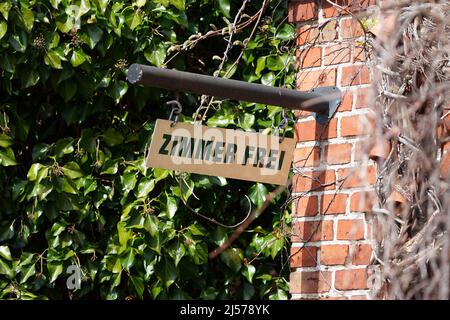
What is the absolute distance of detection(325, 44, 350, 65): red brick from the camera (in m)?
2.98

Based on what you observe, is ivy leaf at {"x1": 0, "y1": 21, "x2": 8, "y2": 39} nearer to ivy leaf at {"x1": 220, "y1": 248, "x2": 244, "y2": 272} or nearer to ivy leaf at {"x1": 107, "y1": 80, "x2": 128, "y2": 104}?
ivy leaf at {"x1": 107, "y1": 80, "x2": 128, "y2": 104}

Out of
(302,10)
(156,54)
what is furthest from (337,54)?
(156,54)

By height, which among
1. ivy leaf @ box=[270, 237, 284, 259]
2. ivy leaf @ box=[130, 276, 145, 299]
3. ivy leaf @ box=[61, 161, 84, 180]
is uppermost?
ivy leaf @ box=[61, 161, 84, 180]

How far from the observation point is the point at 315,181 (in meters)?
3.01

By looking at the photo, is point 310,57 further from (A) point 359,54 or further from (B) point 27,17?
(B) point 27,17

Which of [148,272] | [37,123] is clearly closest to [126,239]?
[148,272]

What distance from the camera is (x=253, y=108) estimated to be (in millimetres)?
3775

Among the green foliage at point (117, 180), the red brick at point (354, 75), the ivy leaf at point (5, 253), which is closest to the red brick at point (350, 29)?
the red brick at point (354, 75)

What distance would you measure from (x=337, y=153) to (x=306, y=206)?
0.21 metres

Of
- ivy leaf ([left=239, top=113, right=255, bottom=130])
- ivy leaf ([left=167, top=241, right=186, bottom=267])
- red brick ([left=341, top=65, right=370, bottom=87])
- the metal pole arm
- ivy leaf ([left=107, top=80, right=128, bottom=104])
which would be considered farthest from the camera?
ivy leaf ([left=107, top=80, right=128, bottom=104])

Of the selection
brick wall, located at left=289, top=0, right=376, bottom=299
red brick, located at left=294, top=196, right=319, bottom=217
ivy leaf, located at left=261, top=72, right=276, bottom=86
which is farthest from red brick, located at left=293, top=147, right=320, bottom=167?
ivy leaf, located at left=261, top=72, right=276, bottom=86

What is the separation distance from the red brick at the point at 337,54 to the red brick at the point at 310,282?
0.69m

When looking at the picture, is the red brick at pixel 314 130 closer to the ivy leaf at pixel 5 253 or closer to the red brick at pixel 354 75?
the red brick at pixel 354 75

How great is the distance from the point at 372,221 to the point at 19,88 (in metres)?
1.97
